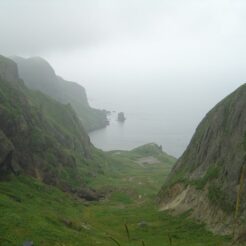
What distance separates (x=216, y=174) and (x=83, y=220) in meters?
24.5

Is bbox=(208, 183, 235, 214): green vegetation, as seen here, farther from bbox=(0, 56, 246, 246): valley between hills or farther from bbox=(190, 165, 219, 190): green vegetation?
bbox=(190, 165, 219, 190): green vegetation

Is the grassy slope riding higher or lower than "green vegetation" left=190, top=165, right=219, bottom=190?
lower

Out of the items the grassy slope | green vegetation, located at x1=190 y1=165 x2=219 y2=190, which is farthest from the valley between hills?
green vegetation, located at x1=190 y1=165 x2=219 y2=190

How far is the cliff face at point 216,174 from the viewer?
2192 inches

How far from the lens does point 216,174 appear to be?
211 ft

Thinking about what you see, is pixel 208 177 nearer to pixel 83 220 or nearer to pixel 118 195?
pixel 83 220

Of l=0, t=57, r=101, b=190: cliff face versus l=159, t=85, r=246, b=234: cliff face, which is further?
l=0, t=57, r=101, b=190: cliff face

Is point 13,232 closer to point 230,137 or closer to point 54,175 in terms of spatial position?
point 230,137

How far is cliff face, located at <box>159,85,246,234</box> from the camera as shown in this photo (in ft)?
183

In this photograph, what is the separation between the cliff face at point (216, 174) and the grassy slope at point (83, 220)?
3.10 meters

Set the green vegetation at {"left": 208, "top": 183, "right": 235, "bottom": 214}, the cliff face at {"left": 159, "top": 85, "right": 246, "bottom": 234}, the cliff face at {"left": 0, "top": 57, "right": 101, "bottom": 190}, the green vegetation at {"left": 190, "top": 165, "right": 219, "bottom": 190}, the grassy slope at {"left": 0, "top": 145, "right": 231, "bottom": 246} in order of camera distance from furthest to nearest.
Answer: the cliff face at {"left": 0, "top": 57, "right": 101, "bottom": 190} → the green vegetation at {"left": 190, "top": 165, "right": 219, "bottom": 190} → the cliff face at {"left": 159, "top": 85, "right": 246, "bottom": 234} → the green vegetation at {"left": 208, "top": 183, "right": 235, "bottom": 214} → the grassy slope at {"left": 0, "top": 145, "right": 231, "bottom": 246}

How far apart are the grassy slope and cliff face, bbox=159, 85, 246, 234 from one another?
3095 millimetres

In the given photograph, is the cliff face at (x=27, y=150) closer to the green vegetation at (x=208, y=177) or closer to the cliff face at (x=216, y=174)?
the cliff face at (x=216, y=174)

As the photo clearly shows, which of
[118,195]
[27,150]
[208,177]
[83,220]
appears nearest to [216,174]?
[208,177]
